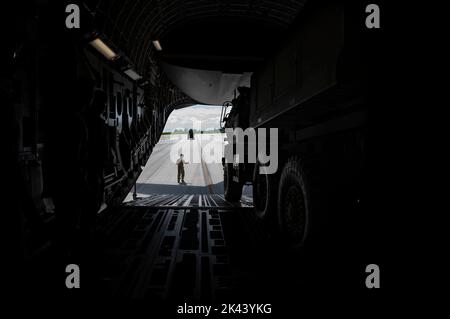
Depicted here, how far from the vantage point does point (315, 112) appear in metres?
4.06

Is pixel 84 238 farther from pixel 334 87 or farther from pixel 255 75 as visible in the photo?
pixel 255 75

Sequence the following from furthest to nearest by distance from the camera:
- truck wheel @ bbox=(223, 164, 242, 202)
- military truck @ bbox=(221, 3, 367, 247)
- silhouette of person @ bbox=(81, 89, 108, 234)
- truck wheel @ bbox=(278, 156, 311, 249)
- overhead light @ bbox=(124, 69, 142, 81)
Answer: truck wheel @ bbox=(223, 164, 242, 202), overhead light @ bbox=(124, 69, 142, 81), silhouette of person @ bbox=(81, 89, 108, 234), truck wheel @ bbox=(278, 156, 311, 249), military truck @ bbox=(221, 3, 367, 247)

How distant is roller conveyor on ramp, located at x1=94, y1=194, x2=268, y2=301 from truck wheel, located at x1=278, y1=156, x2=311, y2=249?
0.80m

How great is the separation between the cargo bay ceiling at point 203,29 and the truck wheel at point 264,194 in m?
3.28

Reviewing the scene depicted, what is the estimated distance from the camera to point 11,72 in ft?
10.9

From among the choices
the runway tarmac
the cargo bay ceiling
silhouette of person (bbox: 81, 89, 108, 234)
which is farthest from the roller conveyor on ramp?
the runway tarmac

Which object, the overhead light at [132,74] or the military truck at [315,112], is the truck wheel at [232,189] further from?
the military truck at [315,112]

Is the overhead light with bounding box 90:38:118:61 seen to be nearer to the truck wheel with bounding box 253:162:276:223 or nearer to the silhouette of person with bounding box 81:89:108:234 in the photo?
the silhouette of person with bounding box 81:89:108:234

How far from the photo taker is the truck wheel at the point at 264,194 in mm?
5875

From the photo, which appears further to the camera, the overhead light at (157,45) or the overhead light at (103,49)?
the overhead light at (157,45)

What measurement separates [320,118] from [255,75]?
7.31ft

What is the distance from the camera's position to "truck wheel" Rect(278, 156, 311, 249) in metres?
4.06

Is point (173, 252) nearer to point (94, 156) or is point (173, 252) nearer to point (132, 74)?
point (94, 156)

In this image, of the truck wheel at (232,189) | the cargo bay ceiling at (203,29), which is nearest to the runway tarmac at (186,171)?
the truck wheel at (232,189)
